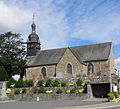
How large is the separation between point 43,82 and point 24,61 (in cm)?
1292

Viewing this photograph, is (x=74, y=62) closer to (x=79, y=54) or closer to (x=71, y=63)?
(x=71, y=63)

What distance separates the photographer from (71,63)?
119 ft

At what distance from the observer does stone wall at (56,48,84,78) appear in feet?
117

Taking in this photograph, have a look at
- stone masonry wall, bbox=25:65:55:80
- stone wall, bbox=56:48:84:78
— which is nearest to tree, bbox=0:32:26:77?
stone masonry wall, bbox=25:65:55:80

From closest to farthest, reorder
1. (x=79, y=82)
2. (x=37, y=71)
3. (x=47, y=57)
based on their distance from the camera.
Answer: (x=79, y=82) → (x=37, y=71) → (x=47, y=57)

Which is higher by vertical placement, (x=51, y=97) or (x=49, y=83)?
(x=49, y=83)

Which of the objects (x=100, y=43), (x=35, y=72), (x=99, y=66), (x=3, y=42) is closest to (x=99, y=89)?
(x=99, y=66)

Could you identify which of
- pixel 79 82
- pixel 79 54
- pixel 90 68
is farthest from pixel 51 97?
pixel 79 54

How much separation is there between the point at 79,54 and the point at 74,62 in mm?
3732

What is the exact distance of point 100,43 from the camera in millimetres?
39688

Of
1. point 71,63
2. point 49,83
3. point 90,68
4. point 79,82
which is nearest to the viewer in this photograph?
point 79,82

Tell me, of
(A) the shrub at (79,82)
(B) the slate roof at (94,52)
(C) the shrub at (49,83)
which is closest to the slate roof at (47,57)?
(B) the slate roof at (94,52)

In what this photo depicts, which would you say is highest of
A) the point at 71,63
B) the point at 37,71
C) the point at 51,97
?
the point at 71,63

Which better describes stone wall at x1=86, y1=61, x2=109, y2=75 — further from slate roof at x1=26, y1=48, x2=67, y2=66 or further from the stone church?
slate roof at x1=26, y1=48, x2=67, y2=66
